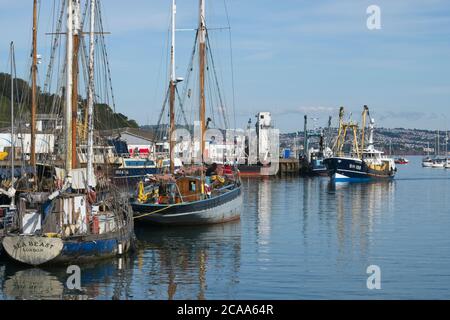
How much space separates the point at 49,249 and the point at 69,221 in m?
2.35

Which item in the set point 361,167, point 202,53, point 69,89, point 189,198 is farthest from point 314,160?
point 69,89

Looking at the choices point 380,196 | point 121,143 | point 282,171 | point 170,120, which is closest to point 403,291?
point 170,120

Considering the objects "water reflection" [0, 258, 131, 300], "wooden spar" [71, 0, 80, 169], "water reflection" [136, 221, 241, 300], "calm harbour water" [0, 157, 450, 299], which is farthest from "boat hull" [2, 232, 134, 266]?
"wooden spar" [71, 0, 80, 169]

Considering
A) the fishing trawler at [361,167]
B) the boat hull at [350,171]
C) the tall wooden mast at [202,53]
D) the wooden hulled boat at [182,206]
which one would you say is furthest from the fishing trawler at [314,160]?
the wooden hulled boat at [182,206]

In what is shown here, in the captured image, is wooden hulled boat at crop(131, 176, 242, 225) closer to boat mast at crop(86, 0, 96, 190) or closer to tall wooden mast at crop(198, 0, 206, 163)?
tall wooden mast at crop(198, 0, 206, 163)

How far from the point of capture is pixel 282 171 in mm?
154750

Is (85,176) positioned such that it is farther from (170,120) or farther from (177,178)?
(170,120)

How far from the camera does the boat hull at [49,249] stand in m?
34.0

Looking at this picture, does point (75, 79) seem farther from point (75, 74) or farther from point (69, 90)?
point (69, 90)

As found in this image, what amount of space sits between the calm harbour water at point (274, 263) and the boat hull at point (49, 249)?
0.48 meters

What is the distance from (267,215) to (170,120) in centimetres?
1072

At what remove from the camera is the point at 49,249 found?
34000mm

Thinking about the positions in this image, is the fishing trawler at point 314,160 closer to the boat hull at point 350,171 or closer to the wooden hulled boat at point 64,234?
the boat hull at point 350,171

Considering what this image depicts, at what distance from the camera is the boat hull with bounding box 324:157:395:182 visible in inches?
5118
